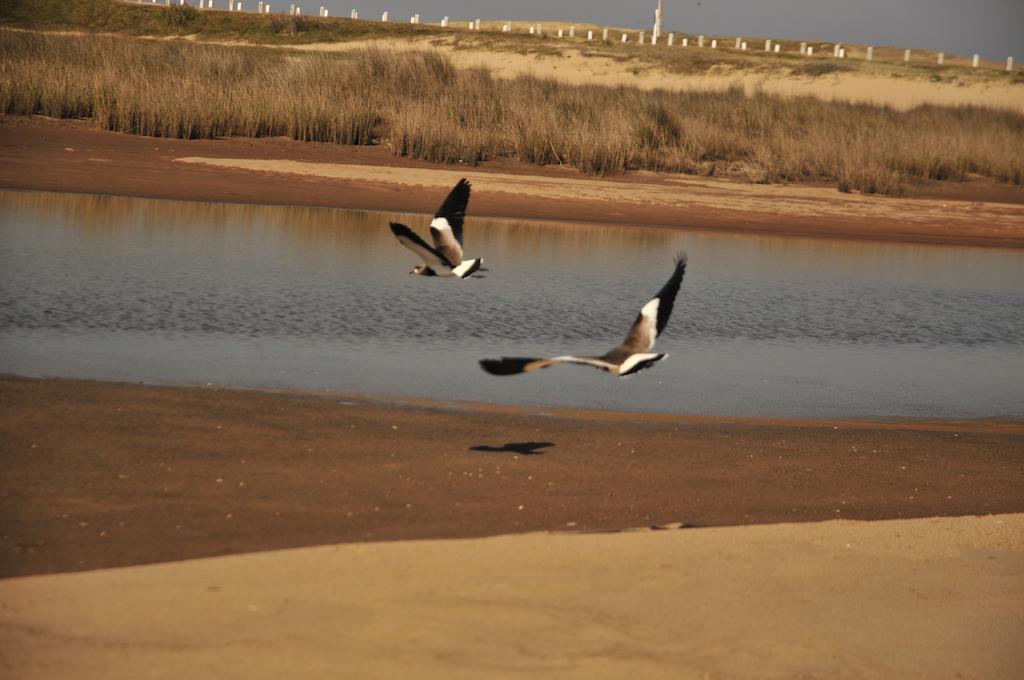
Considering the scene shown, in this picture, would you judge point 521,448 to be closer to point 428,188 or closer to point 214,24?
Answer: point 428,188

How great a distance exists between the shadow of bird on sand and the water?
53.4 inches

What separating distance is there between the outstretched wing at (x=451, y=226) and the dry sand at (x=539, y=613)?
14.1ft

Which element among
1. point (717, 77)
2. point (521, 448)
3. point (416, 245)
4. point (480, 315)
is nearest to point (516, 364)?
point (521, 448)

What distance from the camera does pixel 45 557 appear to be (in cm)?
546

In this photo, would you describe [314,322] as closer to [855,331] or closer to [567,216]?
[855,331]

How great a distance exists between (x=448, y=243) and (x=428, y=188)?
527 inches

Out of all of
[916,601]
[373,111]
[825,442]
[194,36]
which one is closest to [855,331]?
[825,442]

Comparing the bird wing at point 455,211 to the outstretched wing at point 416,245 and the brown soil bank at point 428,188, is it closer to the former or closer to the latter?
the outstretched wing at point 416,245

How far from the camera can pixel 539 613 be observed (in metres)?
5.13

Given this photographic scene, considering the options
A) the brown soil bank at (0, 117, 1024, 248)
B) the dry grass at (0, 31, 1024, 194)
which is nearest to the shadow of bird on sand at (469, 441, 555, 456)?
the brown soil bank at (0, 117, 1024, 248)

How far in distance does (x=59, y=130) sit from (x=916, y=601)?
902 inches

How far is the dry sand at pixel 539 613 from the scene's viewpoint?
180 inches

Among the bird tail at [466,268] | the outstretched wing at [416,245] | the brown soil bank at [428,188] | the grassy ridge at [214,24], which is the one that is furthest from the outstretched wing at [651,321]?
the grassy ridge at [214,24]

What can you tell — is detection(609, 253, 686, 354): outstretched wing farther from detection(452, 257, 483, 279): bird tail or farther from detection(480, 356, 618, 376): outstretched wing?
detection(452, 257, 483, 279): bird tail
